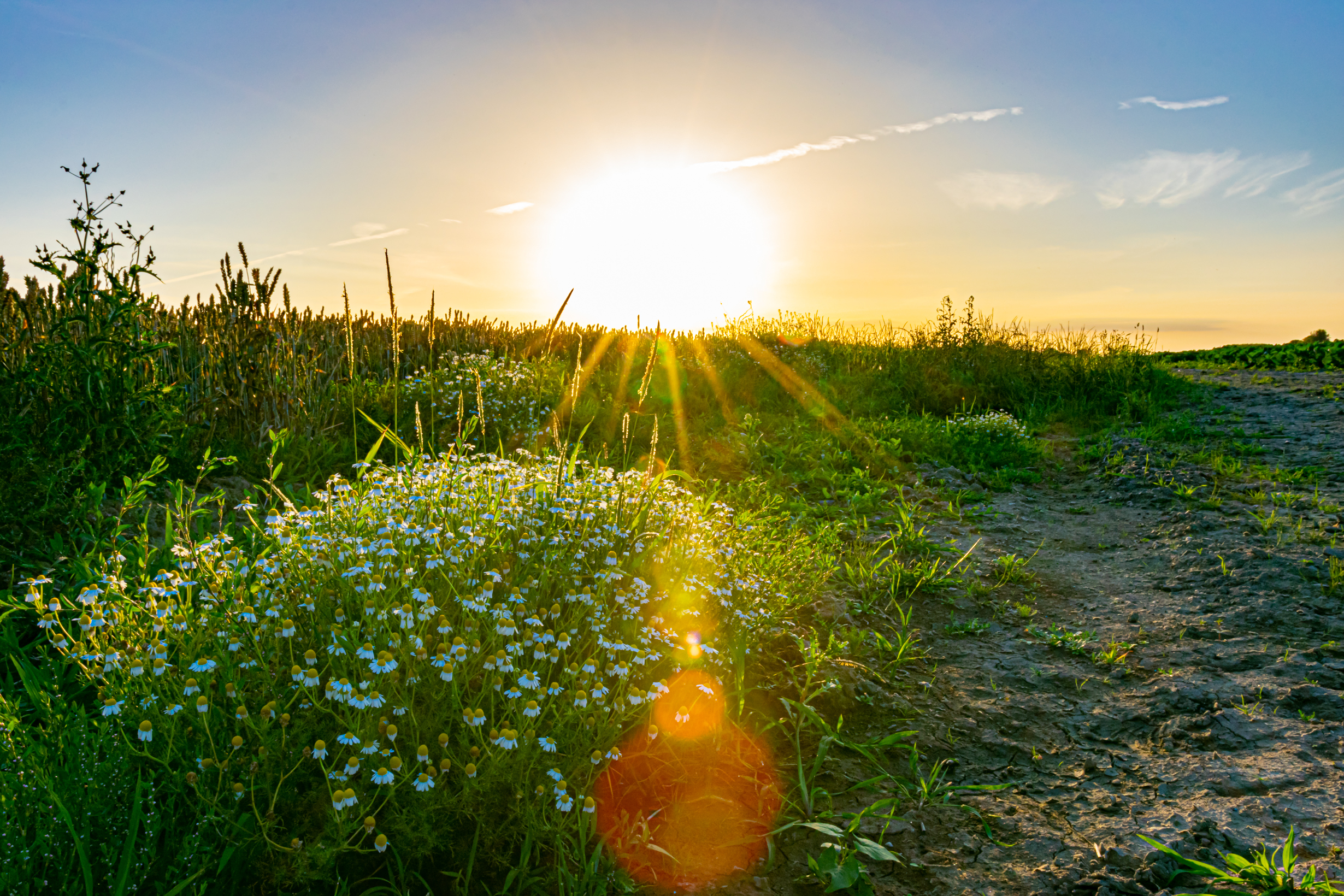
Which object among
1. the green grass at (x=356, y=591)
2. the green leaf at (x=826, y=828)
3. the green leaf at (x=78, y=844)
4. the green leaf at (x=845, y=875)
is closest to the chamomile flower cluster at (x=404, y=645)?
the green grass at (x=356, y=591)

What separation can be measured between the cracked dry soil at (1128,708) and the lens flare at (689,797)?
146 millimetres

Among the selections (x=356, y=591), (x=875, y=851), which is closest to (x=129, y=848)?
(x=356, y=591)

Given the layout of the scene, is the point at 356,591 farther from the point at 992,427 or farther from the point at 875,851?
the point at 992,427

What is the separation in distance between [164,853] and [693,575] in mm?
2212

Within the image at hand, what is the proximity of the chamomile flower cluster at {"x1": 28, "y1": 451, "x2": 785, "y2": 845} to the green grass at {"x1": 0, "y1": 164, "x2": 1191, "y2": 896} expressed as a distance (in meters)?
0.02

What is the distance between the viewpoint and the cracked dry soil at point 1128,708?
273 cm

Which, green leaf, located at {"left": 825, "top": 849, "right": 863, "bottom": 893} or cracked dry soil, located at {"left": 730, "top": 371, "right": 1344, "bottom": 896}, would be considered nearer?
green leaf, located at {"left": 825, "top": 849, "right": 863, "bottom": 893}

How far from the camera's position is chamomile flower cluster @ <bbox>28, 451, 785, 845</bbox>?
220 cm

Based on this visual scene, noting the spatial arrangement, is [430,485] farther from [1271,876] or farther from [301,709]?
[1271,876]

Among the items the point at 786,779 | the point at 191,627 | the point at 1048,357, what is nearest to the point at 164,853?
the point at 191,627

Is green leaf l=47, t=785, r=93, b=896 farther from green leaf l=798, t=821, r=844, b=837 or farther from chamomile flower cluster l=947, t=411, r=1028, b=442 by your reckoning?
chamomile flower cluster l=947, t=411, r=1028, b=442

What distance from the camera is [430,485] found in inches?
141

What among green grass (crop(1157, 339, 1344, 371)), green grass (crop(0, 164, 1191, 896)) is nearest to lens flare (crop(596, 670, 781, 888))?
green grass (crop(0, 164, 1191, 896))

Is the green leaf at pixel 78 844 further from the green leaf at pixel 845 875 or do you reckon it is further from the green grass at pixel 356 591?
the green leaf at pixel 845 875
